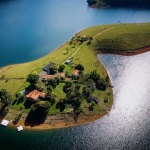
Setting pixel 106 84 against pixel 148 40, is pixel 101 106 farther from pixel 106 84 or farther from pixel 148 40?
pixel 148 40

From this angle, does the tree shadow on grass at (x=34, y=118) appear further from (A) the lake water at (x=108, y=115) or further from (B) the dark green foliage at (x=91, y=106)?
(B) the dark green foliage at (x=91, y=106)

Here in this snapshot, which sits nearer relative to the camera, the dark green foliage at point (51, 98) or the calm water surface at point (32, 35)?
the dark green foliage at point (51, 98)

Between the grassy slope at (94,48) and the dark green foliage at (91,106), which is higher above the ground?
the grassy slope at (94,48)

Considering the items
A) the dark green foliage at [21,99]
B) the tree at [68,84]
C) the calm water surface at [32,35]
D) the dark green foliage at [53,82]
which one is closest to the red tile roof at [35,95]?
the dark green foliage at [21,99]

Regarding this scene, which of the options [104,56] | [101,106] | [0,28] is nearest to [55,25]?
[0,28]

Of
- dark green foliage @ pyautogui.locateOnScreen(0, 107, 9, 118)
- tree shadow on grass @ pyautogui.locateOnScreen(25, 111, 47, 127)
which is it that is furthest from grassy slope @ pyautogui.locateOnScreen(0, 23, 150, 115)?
tree shadow on grass @ pyautogui.locateOnScreen(25, 111, 47, 127)

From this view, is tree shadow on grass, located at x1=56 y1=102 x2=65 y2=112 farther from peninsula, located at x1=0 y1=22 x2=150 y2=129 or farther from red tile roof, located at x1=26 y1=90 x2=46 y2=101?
red tile roof, located at x1=26 y1=90 x2=46 y2=101

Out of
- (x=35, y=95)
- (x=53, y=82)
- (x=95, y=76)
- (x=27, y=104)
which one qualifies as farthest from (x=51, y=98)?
(x=95, y=76)
